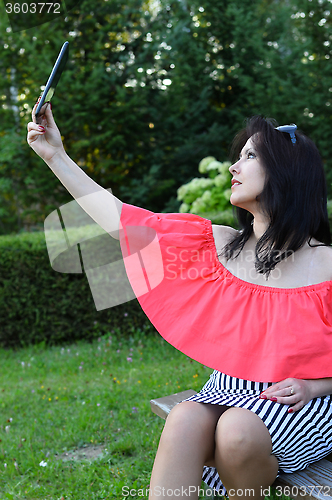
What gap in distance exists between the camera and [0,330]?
408 cm

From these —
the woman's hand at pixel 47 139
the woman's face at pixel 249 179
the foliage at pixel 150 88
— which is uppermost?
the foliage at pixel 150 88

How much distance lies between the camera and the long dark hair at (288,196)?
1566 millimetres

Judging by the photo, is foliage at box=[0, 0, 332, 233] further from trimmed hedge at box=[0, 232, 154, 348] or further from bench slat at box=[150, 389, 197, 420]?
bench slat at box=[150, 389, 197, 420]

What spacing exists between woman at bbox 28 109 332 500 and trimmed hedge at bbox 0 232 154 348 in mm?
2370

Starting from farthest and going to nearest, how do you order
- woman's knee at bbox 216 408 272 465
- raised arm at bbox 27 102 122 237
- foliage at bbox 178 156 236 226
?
foliage at bbox 178 156 236 226 < raised arm at bbox 27 102 122 237 < woman's knee at bbox 216 408 272 465

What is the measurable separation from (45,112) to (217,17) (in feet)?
21.4

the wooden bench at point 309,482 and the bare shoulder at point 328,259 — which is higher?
the bare shoulder at point 328,259

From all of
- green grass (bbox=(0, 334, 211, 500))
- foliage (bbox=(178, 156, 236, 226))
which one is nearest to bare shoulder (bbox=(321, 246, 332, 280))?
green grass (bbox=(0, 334, 211, 500))

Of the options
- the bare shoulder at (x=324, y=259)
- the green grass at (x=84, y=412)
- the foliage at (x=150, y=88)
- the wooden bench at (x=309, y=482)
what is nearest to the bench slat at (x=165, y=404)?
the green grass at (x=84, y=412)

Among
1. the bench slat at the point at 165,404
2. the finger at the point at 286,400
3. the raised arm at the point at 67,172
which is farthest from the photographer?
the bench slat at the point at 165,404

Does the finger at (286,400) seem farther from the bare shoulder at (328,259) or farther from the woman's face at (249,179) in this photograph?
the woman's face at (249,179)

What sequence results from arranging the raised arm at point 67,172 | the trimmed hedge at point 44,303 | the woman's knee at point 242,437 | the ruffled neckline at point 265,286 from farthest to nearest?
the trimmed hedge at point 44,303, the raised arm at point 67,172, the ruffled neckline at point 265,286, the woman's knee at point 242,437

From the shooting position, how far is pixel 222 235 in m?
1.78

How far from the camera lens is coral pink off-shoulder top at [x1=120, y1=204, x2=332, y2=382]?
1.41m
